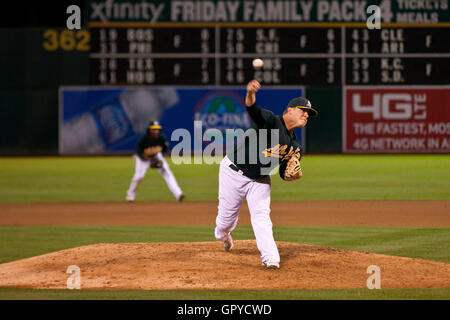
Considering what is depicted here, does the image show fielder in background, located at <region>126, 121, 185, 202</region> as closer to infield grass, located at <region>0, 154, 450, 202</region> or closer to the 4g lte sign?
infield grass, located at <region>0, 154, 450, 202</region>

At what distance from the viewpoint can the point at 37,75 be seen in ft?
87.4

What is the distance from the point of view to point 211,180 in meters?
19.6

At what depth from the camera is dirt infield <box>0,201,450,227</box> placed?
1141cm

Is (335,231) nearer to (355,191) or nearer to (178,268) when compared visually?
(178,268)

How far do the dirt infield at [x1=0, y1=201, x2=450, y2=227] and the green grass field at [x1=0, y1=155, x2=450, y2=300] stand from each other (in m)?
0.64

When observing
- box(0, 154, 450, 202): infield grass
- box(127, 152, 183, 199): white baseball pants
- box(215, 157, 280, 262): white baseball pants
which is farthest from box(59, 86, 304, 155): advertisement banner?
box(215, 157, 280, 262): white baseball pants

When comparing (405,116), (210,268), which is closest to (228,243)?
(210,268)

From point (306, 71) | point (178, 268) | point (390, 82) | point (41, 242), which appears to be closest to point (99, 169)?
point (306, 71)

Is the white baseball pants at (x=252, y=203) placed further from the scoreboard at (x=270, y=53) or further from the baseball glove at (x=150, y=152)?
the scoreboard at (x=270, y=53)

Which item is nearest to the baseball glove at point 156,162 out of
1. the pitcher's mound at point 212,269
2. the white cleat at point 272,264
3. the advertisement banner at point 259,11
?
the pitcher's mound at point 212,269

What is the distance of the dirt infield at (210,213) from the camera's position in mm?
11406

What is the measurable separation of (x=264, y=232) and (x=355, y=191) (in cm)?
946

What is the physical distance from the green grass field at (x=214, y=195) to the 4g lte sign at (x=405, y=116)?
0.55 meters

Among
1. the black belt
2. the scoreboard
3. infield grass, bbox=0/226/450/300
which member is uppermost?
the scoreboard
